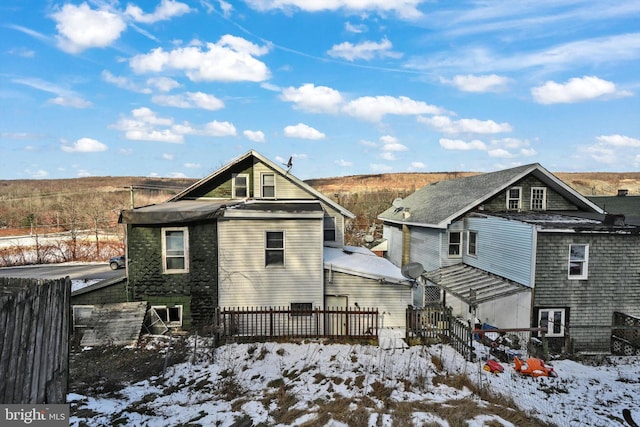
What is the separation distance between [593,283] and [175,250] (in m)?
Result: 18.2

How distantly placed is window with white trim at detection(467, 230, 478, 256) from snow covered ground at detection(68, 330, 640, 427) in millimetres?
7911

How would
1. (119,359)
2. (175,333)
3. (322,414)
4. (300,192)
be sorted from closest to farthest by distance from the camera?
(322,414) < (119,359) < (175,333) < (300,192)

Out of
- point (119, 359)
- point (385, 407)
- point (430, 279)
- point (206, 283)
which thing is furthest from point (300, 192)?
point (385, 407)

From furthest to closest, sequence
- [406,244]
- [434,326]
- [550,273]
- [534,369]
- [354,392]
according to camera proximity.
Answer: [406,244], [550,273], [434,326], [534,369], [354,392]

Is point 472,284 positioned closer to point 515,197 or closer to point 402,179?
point 515,197

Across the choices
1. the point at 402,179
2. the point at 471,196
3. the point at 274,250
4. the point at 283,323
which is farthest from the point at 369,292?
the point at 402,179

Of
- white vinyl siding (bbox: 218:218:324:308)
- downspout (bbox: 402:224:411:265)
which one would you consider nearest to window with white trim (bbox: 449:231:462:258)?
downspout (bbox: 402:224:411:265)

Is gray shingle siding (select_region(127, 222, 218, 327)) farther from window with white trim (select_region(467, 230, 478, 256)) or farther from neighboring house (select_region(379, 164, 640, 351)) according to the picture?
window with white trim (select_region(467, 230, 478, 256))

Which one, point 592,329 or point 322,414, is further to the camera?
point 592,329

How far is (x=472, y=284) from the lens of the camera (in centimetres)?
1655

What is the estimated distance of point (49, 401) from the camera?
411cm

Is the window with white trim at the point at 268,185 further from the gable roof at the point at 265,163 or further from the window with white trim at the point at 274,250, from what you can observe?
the window with white trim at the point at 274,250

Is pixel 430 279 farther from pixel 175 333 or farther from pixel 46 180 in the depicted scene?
pixel 46 180

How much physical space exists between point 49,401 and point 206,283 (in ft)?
34.2
